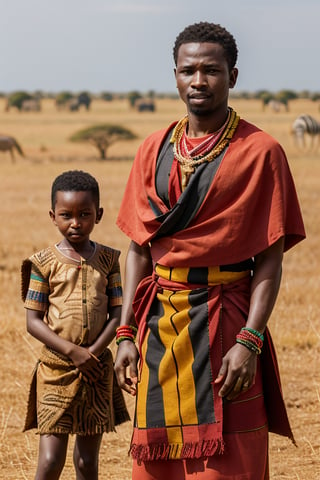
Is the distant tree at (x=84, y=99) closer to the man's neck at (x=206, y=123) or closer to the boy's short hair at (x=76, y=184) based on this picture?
the boy's short hair at (x=76, y=184)

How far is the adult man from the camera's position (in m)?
2.83

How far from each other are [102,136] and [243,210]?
24857 mm

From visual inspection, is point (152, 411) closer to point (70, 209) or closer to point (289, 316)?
point (70, 209)

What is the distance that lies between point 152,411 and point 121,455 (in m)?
2.07

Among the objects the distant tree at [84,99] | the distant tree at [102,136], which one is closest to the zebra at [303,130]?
the distant tree at [102,136]

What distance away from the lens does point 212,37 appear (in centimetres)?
286

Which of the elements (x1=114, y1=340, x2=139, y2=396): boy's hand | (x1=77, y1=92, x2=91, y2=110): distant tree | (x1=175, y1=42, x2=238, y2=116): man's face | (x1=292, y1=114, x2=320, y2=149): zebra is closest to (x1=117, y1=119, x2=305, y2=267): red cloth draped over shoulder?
(x1=175, y1=42, x2=238, y2=116): man's face

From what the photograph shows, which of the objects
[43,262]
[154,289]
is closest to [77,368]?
[43,262]

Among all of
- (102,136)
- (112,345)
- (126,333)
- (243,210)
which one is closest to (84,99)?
(102,136)

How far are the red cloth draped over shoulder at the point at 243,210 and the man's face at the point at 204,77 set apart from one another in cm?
13

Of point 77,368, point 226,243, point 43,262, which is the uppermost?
point 226,243

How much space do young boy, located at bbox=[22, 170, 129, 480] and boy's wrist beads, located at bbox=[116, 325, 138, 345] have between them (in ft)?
1.30

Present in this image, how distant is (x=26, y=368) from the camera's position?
631 centimetres

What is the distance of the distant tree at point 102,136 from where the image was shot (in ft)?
89.4
